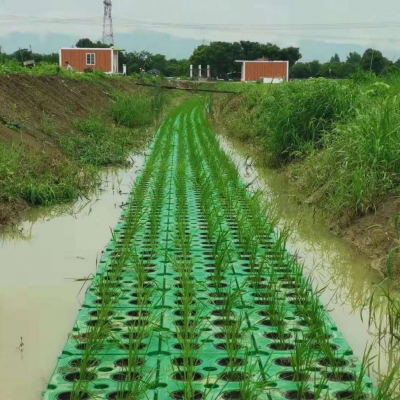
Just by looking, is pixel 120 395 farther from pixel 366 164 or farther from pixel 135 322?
pixel 366 164

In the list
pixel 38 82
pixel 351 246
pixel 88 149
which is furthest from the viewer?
pixel 38 82

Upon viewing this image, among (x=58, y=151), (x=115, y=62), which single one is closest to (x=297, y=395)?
(x=58, y=151)

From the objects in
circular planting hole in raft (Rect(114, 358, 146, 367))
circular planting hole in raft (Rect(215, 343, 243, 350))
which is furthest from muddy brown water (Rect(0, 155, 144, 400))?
circular planting hole in raft (Rect(215, 343, 243, 350))

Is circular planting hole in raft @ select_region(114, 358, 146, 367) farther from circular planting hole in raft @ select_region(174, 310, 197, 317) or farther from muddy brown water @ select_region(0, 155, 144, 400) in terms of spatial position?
circular planting hole in raft @ select_region(174, 310, 197, 317)

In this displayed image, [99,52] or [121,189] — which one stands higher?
[99,52]

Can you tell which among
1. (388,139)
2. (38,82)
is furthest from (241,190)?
(38,82)

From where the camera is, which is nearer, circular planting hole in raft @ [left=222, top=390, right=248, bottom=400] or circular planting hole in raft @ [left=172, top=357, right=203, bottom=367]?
circular planting hole in raft @ [left=222, top=390, right=248, bottom=400]

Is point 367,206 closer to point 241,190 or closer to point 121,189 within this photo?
point 241,190
